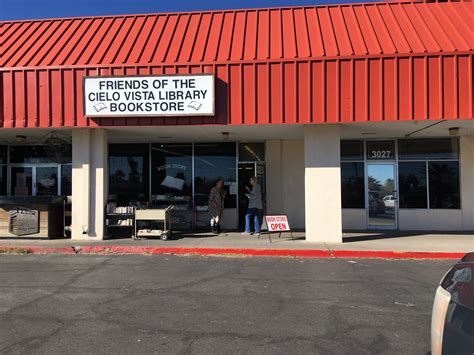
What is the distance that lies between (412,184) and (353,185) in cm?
178

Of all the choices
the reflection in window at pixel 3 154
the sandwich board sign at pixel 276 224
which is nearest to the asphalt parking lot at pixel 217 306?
the sandwich board sign at pixel 276 224

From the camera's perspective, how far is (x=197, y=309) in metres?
6.15

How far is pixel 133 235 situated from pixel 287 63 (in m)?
6.08

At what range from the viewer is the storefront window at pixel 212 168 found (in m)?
15.1

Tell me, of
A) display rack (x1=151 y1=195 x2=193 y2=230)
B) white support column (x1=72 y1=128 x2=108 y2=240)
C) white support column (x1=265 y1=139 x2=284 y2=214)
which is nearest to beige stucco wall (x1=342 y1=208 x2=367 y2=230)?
white support column (x1=265 y1=139 x2=284 y2=214)

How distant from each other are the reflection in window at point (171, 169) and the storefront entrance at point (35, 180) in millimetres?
3421

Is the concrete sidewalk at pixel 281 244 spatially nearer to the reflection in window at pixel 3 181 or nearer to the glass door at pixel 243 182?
the glass door at pixel 243 182

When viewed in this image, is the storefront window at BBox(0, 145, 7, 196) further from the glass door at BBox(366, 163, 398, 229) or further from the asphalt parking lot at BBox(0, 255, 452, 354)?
the glass door at BBox(366, 163, 398, 229)

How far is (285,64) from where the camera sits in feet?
37.1

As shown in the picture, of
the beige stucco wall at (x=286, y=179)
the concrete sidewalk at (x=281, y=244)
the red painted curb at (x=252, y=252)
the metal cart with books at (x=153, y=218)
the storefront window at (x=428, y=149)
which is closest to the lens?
the red painted curb at (x=252, y=252)

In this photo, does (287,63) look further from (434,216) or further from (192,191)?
(434,216)

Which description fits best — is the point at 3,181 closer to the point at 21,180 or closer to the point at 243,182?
the point at 21,180

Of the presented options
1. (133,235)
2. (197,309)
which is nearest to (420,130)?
(133,235)

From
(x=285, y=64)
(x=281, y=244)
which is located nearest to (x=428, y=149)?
(x=285, y=64)
